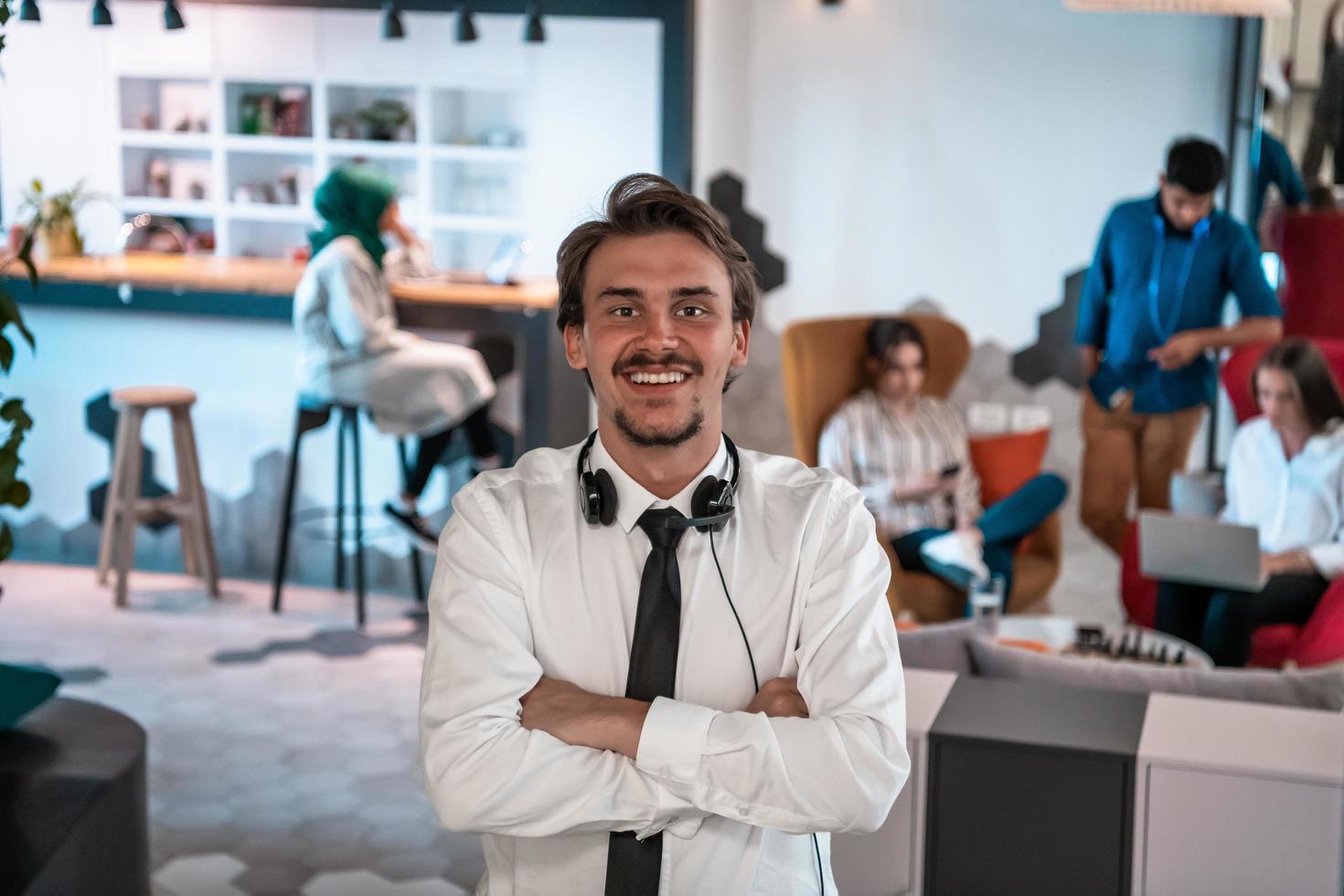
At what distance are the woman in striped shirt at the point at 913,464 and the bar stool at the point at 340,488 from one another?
1.48m

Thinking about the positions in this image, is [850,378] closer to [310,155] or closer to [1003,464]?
[1003,464]

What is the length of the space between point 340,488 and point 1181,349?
2641mm

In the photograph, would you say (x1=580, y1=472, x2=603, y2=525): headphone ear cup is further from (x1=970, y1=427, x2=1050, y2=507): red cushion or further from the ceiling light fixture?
(x1=970, y1=427, x2=1050, y2=507): red cushion

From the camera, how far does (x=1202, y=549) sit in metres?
3.47

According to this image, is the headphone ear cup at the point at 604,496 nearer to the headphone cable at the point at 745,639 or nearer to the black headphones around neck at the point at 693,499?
the black headphones around neck at the point at 693,499

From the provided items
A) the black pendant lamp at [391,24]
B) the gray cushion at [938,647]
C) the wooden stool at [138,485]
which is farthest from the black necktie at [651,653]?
the black pendant lamp at [391,24]

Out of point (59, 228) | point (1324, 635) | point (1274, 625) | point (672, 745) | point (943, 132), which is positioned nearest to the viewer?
point (672, 745)

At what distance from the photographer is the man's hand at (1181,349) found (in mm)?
4535

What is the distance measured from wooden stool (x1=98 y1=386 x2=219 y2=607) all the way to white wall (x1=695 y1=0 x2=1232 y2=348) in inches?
86.7

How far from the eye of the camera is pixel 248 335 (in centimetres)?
526

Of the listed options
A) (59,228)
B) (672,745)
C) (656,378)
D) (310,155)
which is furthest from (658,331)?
(310,155)

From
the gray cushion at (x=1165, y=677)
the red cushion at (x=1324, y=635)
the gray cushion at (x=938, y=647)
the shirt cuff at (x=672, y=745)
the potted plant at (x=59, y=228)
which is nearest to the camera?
the shirt cuff at (x=672, y=745)

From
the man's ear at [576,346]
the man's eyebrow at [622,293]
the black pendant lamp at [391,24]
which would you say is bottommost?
the man's ear at [576,346]

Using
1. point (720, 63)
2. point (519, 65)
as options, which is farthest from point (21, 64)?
point (720, 63)
